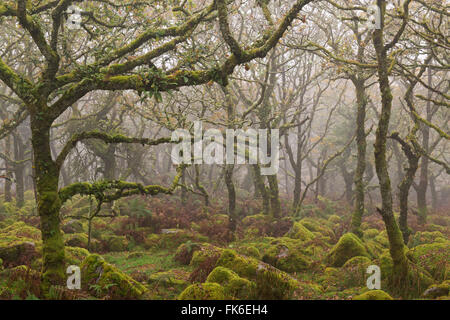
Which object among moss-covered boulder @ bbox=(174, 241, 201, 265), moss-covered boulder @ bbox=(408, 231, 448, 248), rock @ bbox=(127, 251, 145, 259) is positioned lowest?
rock @ bbox=(127, 251, 145, 259)

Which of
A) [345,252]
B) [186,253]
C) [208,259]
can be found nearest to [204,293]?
[208,259]

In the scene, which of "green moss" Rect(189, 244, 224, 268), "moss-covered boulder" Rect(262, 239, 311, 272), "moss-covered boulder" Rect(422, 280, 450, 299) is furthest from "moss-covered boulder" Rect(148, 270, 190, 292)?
"moss-covered boulder" Rect(422, 280, 450, 299)

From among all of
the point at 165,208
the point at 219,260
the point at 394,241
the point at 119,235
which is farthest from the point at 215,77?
the point at 165,208

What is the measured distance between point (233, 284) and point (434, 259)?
539 cm

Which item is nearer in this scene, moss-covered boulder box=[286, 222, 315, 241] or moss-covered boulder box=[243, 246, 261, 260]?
moss-covered boulder box=[243, 246, 261, 260]

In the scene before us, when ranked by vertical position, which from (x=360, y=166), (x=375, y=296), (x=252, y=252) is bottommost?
(x=252, y=252)

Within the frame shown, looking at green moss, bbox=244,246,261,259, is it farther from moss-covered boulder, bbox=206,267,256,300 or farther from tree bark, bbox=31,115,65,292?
tree bark, bbox=31,115,65,292

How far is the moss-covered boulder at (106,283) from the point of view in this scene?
6199mm

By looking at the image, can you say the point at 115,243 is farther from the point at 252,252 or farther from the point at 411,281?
the point at 411,281

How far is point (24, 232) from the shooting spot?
11625 mm

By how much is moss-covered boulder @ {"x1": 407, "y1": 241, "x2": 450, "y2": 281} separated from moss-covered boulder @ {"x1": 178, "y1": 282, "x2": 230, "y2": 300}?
5.24m

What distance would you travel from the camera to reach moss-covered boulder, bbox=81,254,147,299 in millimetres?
6199

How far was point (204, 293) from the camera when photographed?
6004mm

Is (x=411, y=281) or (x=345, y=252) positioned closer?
(x=411, y=281)
